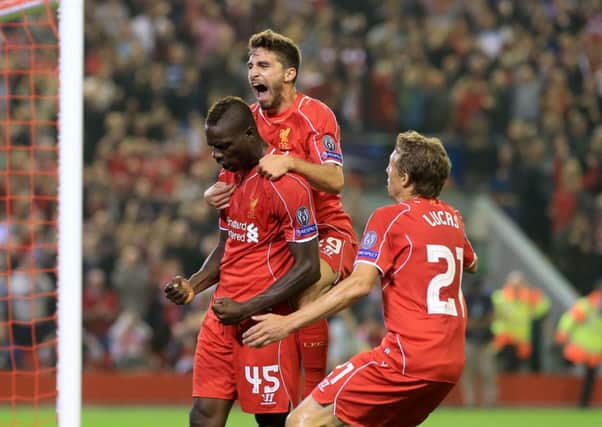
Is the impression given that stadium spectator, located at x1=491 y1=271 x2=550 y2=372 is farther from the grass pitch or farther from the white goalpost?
the white goalpost

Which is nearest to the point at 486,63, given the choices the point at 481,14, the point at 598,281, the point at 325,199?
the point at 481,14

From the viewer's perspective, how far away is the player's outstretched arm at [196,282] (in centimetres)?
592

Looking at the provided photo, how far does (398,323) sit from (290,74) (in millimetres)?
1580

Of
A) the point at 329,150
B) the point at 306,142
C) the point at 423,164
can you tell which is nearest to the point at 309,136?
the point at 306,142

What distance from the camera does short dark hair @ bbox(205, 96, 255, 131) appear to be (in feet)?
18.9

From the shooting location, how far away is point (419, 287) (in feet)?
18.0

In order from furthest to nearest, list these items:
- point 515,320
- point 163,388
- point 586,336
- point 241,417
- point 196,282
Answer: point 515,320, point 586,336, point 163,388, point 241,417, point 196,282

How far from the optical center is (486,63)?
17.7 m

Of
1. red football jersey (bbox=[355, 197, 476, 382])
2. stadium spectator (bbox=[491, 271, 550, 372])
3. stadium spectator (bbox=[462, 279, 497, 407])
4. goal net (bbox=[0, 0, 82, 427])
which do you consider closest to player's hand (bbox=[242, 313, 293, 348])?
red football jersey (bbox=[355, 197, 476, 382])

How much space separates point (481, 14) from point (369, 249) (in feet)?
44.9

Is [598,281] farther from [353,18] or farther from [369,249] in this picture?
[369,249]

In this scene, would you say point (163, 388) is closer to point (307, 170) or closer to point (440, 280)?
point (307, 170)

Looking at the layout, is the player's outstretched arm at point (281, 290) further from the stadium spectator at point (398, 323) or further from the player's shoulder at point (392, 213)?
the player's shoulder at point (392, 213)

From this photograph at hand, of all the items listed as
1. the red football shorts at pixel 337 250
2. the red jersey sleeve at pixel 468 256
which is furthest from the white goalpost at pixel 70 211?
the red jersey sleeve at pixel 468 256
